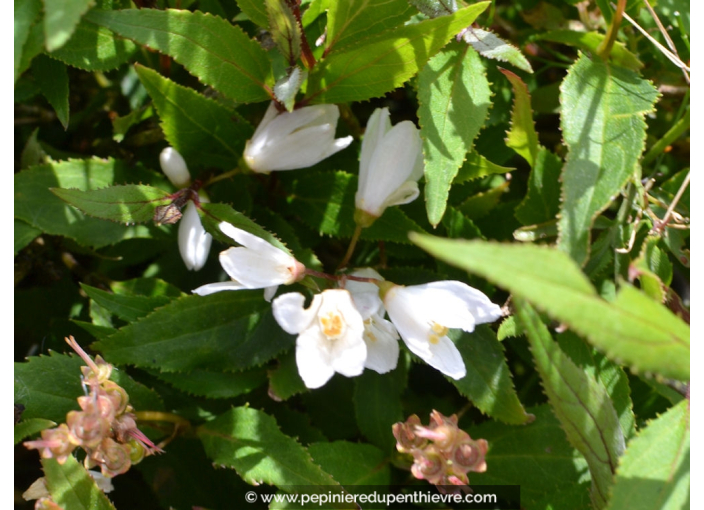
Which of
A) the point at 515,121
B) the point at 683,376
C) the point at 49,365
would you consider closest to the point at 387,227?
the point at 515,121

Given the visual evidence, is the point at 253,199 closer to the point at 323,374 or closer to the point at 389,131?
the point at 389,131

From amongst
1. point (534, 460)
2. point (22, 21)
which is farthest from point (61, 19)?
point (534, 460)

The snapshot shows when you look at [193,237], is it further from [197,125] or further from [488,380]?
[488,380]

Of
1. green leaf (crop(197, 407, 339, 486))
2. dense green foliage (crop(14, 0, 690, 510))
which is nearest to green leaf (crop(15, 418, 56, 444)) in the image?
dense green foliage (crop(14, 0, 690, 510))

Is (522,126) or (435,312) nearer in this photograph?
(435,312)

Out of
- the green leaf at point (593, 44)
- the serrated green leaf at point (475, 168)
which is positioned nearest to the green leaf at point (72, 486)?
the serrated green leaf at point (475, 168)

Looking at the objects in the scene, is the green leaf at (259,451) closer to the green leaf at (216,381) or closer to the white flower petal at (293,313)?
the green leaf at (216,381)

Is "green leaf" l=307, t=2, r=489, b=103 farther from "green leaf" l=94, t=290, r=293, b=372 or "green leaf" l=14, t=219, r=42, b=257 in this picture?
"green leaf" l=14, t=219, r=42, b=257
